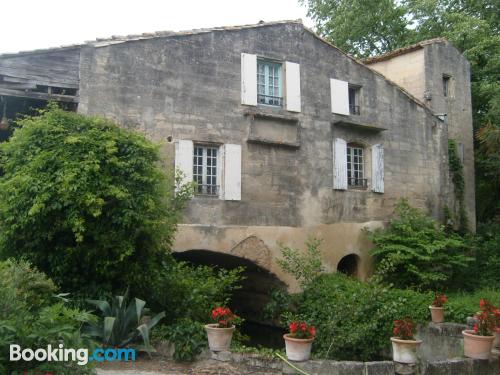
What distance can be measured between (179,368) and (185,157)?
561cm

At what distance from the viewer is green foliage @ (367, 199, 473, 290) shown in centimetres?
1394

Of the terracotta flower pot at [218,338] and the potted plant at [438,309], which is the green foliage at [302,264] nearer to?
the potted plant at [438,309]

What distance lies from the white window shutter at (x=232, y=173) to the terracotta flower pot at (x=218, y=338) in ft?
16.5

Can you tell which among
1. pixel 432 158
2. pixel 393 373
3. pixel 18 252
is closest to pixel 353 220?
pixel 432 158

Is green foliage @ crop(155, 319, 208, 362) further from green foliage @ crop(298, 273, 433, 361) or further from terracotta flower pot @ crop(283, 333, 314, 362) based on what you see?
green foliage @ crop(298, 273, 433, 361)

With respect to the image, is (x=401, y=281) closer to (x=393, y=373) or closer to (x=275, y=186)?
(x=275, y=186)

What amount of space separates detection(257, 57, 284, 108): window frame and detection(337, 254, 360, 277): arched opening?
480cm

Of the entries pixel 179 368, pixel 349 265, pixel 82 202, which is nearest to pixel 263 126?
pixel 349 265

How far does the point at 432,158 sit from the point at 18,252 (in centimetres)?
1271

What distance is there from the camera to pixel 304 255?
13547mm

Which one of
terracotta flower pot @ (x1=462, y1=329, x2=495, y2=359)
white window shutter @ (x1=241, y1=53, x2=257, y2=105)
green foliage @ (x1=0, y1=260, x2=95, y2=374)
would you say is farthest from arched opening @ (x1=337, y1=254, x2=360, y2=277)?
green foliage @ (x1=0, y1=260, x2=95, y2=374)

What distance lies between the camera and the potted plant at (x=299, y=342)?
295 inches

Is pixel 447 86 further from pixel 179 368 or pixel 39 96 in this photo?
pixel 179 368

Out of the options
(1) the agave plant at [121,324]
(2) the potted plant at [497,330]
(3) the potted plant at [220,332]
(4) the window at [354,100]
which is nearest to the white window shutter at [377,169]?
(4) the window at [354,100]
